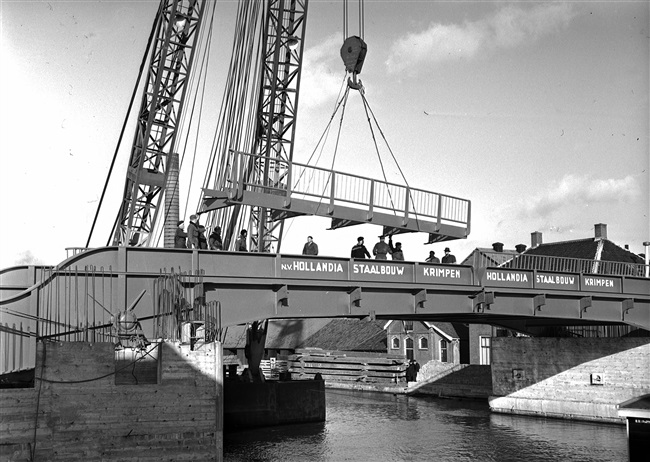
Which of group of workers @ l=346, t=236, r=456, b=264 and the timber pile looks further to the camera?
the timber pile

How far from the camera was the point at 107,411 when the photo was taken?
62.0 ft

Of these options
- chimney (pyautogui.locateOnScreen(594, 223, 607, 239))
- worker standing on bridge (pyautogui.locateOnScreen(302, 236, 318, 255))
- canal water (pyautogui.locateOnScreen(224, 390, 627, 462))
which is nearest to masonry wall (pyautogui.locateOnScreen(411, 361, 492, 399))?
canal water (pyautogui.locateOnScreen(224, 390, 627, 462))

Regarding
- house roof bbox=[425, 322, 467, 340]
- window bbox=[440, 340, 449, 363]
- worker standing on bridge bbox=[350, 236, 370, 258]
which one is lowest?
window bbox=[440, 340, 449, 363]

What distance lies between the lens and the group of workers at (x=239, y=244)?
23531 mm

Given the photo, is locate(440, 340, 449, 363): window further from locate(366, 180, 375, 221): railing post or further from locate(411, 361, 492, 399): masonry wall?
locate(366, 180, 375, 221): railing post

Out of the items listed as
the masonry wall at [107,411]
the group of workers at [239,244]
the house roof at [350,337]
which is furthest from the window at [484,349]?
the masonry wall at [107,411]

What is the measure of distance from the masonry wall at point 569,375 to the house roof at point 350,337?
17.3m

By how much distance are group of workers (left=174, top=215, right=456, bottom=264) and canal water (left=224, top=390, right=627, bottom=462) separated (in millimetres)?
6860

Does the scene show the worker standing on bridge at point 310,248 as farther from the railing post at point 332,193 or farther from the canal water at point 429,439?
the canal water at point 429,439

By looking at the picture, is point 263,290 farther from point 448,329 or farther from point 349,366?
point 349,366

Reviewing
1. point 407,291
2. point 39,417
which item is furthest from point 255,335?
point 39,417

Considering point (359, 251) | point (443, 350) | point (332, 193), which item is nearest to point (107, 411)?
point (359, 251)

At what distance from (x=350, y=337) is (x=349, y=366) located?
541 centimetres

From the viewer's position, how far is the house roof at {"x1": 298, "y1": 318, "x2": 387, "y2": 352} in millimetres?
58131
